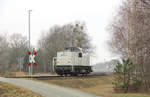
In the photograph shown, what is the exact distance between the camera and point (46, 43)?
67500mm

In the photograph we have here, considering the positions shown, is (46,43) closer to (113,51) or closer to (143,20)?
(113,51)

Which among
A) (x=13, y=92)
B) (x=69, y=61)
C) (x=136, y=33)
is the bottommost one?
(x=13, y=92)

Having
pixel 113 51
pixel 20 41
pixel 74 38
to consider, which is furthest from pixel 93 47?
pixel 20 41

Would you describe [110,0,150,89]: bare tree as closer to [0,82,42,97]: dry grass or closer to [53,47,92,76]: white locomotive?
[53,47,92,76]: white locomotive

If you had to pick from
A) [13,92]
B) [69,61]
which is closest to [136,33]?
[69,61]

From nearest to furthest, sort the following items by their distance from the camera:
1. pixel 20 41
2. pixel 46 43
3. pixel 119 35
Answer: pixel 119 35
pixel 46 43
pixel 20 41

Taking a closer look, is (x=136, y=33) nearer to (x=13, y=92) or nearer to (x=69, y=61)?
(x=69, y=61)

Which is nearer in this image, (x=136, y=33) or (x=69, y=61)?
(x=136, y=33)

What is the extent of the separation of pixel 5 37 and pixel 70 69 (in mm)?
56419

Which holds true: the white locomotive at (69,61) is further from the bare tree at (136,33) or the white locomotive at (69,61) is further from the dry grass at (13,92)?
the dry grass at (13,92)

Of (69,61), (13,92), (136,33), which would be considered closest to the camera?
(13,92)

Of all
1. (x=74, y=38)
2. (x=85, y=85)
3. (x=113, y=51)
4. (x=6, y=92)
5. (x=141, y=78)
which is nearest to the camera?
(x=6, y=92)

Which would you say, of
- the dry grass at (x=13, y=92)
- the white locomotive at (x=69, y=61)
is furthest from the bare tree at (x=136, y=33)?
the dry grass at (x=13, y=92)

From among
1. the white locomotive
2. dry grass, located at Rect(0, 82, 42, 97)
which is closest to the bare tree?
the white locomotive
